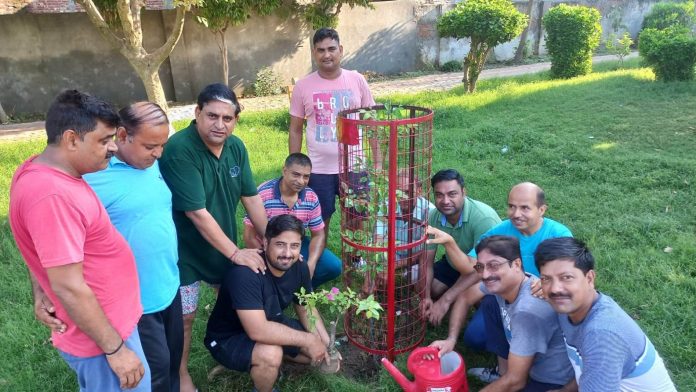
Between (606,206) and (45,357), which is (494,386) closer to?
(45,357)

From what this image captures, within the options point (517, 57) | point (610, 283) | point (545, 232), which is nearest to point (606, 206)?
Answer: point (610, 283)

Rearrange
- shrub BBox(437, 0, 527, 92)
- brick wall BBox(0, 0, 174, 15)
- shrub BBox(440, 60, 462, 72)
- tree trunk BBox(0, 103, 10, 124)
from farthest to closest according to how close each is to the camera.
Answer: shrub BBox(440, 60, 462, 72), tree trunk BBox(0, 103, 10, 124), brick wall BBox(0, 0, 174, 15), shrub BBox(437, 0, 527, 92)

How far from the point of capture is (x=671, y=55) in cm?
1012

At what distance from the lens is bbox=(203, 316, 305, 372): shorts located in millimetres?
3076

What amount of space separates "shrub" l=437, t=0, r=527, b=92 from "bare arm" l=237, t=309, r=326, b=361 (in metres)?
8.99

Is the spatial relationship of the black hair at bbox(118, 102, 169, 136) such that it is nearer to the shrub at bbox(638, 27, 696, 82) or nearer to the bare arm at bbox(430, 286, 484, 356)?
the bare arm at bbox(430, 286, 484, 356)

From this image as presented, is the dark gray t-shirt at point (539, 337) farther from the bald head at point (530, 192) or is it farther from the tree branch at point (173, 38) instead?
the tree branch at point (173, 38)

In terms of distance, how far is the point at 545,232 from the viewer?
347cm

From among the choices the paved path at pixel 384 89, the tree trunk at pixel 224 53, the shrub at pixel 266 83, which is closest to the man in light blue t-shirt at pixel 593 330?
the paved path at pixel 384 89

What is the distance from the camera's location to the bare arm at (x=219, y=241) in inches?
116

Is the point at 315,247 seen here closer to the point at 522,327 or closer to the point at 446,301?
the point at 446,301

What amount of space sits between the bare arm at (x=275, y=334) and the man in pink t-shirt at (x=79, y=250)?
787 mm

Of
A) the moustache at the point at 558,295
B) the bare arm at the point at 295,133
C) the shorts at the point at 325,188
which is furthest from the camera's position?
the bare arm at the point at 295,133

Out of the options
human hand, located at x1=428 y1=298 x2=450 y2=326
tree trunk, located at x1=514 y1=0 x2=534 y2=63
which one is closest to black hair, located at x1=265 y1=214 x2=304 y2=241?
human hand, located at x1=428 y1=298 x2=450 y2=326
